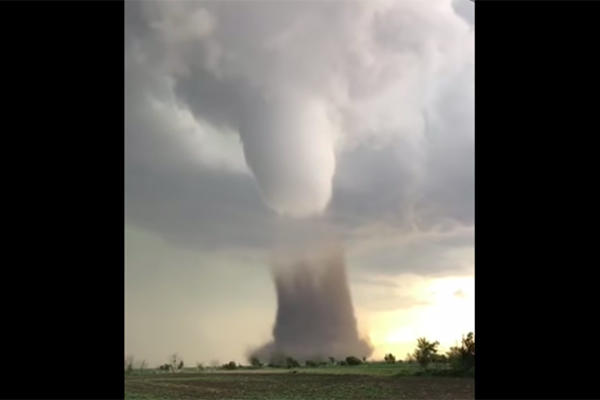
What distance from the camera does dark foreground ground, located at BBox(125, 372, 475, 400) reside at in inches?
178

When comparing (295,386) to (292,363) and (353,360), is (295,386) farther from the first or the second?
(353,360)

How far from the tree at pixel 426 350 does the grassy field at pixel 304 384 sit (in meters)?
0.12

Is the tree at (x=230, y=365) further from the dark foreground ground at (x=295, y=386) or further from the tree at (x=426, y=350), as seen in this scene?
the tree at (x=426, y=350)

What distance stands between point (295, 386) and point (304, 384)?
0.22 feet

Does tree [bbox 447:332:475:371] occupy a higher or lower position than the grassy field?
higher

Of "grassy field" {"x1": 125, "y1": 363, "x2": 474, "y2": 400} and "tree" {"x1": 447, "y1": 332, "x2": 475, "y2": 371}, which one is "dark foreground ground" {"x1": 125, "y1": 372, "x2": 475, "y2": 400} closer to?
"grassy field" {"x1": 125, "y1": 363, "x2": 474, "y2": 400}

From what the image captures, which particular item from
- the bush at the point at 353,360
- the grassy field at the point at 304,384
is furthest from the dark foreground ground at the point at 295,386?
the bush at the point at 353,360

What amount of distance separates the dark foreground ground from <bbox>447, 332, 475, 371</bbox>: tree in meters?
0.11

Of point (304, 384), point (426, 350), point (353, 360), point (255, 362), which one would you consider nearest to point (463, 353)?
point (426, 350)

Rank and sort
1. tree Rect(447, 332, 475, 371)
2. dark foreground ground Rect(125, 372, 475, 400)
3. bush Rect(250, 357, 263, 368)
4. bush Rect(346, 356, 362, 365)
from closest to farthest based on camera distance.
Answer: dark foreground ground Rect(125, 372, 475, 400) < bush Rect(250, 357, 263, 368) < bush Rect(346, 356, 362, 365) < tree Rect(447, 332, 475, 371)

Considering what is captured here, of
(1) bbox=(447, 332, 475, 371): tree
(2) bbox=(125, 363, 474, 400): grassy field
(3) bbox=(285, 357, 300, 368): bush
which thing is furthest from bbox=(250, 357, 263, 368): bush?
(1) bbox=(447, 332, 475, 371): tree
